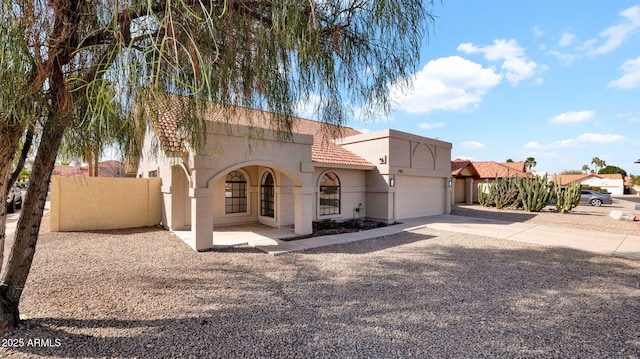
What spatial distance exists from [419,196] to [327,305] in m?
13.9

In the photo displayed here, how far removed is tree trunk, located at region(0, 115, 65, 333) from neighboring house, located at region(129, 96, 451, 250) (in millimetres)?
3027

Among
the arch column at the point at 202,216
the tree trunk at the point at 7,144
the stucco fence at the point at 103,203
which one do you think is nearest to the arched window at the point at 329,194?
the arch column at the point at 202,216

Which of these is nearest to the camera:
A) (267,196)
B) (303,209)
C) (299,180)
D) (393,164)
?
(299,180)

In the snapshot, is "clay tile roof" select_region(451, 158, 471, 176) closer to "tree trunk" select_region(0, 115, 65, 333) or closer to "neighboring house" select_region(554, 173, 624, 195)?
"tree trunk" select_region(0, 115, 65, 333)

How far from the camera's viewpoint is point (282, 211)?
1314 centimetres

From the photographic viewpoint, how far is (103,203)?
41.9ft

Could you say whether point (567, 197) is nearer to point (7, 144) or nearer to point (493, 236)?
point (493, 236)

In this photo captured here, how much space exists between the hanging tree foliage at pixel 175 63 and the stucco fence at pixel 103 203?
9.39 m

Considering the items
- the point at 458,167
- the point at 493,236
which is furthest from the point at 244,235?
the point at 458,167

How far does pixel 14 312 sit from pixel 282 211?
948 cm

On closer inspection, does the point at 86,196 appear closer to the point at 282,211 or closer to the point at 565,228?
the point at 282,211

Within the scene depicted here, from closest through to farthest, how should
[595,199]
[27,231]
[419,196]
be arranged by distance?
1. [27,231]
2. [419,196]
3. [595,199]

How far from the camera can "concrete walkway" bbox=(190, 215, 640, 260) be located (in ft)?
31.2

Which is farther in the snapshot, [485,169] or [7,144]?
[485,169]
